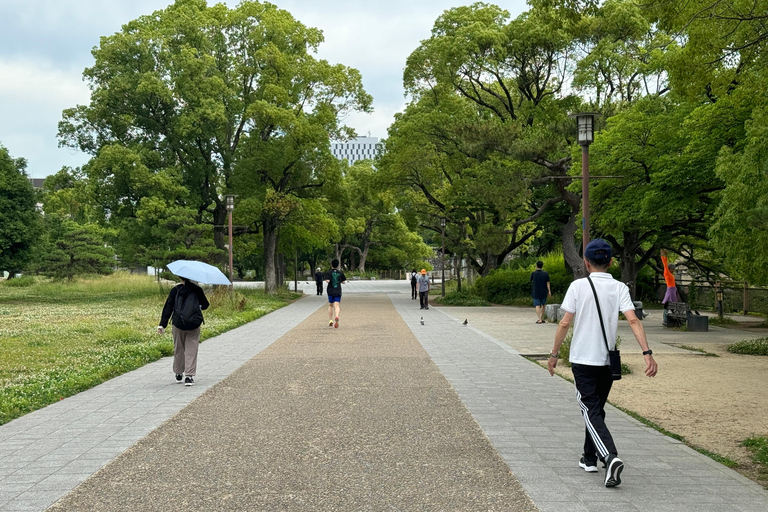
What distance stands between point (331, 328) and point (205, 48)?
2235cm

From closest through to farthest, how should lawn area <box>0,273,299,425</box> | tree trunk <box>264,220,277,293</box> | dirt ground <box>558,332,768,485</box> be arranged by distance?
dirt ground <box>558,332,768,485</box>
lawn area <box>0,273,299,425</box>
tree trunk <box>264,220,277,293</box>

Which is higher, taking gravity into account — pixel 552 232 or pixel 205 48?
pixel 205 48

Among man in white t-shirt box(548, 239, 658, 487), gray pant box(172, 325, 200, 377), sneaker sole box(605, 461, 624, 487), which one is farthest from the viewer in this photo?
gray pant box(172, 325, 200, 377)

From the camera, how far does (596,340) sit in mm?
4719

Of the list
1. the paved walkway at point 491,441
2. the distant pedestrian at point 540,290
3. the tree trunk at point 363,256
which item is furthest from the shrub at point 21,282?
the paved walkway at point 491,441

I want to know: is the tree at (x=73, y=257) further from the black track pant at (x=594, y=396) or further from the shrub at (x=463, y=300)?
the black track pant at (x=594, y=396)

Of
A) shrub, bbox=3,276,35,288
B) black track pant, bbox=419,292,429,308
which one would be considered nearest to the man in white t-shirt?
black track pant, bbox=419,292,429,308

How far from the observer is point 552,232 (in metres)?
33.3

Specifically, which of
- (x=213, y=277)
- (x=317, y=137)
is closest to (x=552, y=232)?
(x=317, y=137)

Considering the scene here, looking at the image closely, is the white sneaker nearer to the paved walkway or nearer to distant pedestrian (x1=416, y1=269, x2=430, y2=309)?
the paved walkway

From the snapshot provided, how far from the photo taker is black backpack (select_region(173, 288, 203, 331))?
8711 mm

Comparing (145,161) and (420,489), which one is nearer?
(420,489)

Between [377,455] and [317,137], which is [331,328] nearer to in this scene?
[377,455]

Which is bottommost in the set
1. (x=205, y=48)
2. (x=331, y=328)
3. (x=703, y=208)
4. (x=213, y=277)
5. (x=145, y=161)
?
(x=331, y=328)
